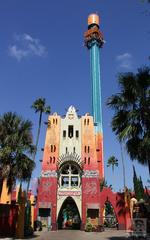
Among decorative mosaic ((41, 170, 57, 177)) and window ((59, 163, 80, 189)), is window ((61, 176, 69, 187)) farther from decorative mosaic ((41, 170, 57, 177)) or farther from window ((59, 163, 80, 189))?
decorative mosaic ((41, 170, 57, 177))

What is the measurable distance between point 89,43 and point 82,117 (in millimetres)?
30640

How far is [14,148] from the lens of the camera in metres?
28.3

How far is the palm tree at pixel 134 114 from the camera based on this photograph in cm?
2143

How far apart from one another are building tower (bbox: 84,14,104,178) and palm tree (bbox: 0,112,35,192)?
32.7 meters

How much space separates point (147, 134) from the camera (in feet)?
69.8

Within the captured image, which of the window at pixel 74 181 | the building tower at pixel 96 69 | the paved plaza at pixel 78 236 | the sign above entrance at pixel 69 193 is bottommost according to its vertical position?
the paved plaza at pixel 78 236

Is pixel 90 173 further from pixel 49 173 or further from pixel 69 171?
pixel 49 173

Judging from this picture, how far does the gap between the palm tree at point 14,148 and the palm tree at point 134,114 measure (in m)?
9.20

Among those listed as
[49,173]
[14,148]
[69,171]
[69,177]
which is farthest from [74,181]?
[14,148]

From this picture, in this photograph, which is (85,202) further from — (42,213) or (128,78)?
(128,78)

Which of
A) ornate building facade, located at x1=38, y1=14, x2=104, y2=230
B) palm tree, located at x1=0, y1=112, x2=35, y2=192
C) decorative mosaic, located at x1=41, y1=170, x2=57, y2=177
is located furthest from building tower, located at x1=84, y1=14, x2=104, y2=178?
palm tree, located at x1=0, y1=112, x2=35, y2=192

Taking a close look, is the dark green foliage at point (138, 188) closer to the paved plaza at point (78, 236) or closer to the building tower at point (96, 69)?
the building tower at point (96, 69)


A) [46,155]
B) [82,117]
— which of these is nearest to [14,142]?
[46,155]

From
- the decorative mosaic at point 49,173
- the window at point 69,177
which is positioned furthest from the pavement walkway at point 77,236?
the decorative mosaic at point 49,173
